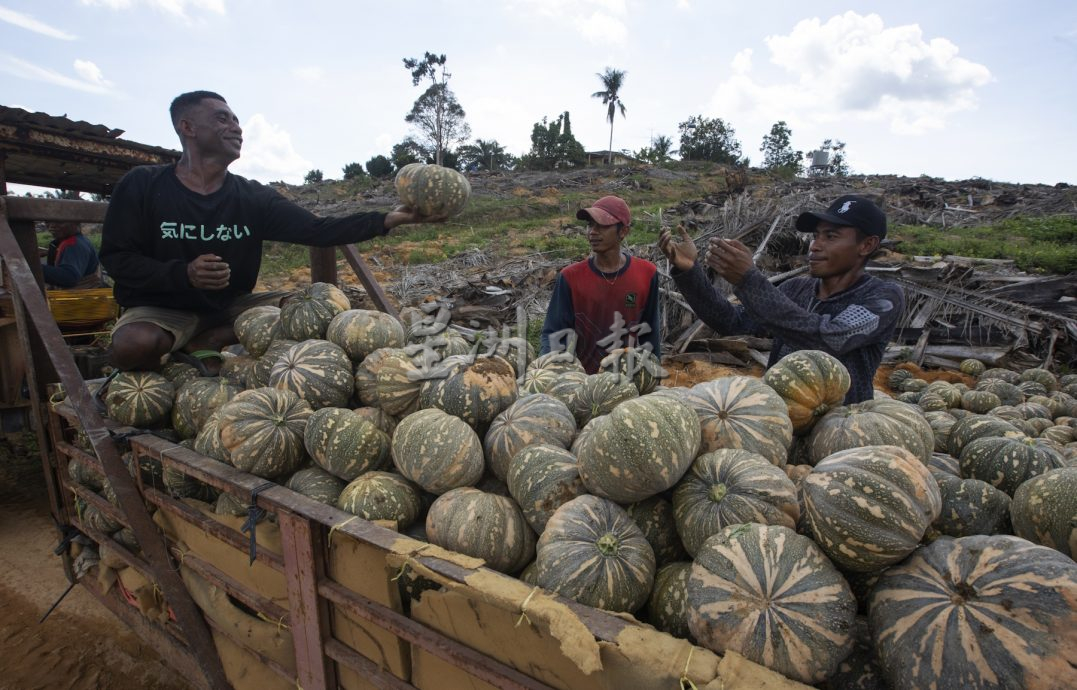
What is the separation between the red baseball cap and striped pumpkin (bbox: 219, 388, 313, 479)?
9.82 ft

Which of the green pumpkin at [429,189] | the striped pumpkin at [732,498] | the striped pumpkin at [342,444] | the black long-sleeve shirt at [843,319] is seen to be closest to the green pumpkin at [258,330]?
the green pumpkin at [429,189]

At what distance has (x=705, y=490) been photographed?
1905mm

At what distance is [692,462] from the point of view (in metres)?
2.04

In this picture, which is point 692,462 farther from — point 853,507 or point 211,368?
point 211,368

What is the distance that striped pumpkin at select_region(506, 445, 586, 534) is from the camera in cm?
205

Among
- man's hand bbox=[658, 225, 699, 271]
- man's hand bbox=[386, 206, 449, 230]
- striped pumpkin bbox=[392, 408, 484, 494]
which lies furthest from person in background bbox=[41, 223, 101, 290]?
man's hand bbox=[658, 225, 699, 271]

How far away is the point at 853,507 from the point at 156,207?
450 cm

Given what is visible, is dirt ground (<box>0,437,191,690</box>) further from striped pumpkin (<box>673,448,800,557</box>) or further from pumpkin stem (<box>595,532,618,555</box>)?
striped pumpkin (<box>673,448,800,557</box>)

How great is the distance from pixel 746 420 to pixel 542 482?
811 millimetres

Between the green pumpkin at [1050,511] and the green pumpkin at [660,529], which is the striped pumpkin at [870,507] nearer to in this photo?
the green pumpkin at [1050,511]

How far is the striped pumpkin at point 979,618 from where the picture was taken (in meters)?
1.21

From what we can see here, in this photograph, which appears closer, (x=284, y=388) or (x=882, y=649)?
(x=882, y=649)

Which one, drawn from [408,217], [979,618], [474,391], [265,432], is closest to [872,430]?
[979,618]

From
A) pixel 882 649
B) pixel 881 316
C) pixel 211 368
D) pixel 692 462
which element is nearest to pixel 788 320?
pixel 881 316
